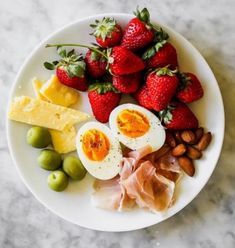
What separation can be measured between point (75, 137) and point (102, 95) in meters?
0.17

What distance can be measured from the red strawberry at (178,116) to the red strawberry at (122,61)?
17cm

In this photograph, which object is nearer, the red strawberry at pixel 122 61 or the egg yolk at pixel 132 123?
the red strawberry at pixel 122 61

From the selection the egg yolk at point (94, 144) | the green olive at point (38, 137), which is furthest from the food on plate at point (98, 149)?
the green olive at point (38, 137)

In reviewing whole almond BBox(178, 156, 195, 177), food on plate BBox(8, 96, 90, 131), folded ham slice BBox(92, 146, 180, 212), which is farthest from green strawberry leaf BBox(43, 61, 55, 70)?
whole almond BBox(178, 156, 195, 177)

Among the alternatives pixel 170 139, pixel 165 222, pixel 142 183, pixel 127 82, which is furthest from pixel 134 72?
pixel 165 222

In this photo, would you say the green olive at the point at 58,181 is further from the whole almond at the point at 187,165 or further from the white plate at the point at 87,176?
the whole almond at the point at 187,165

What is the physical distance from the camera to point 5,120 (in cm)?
175

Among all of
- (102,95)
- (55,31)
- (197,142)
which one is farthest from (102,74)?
(197,142)

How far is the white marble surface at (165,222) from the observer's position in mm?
1719

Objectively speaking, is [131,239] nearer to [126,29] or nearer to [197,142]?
[197,142]

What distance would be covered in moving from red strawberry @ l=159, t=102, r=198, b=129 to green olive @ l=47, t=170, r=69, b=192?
0.36m

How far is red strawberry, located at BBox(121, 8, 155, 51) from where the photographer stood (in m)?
1.54

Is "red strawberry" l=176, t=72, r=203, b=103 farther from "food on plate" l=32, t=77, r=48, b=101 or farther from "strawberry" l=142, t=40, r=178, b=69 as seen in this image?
"food on plate" l=32, t=77, r=48, b=101

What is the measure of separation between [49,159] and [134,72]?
382 millimetres
